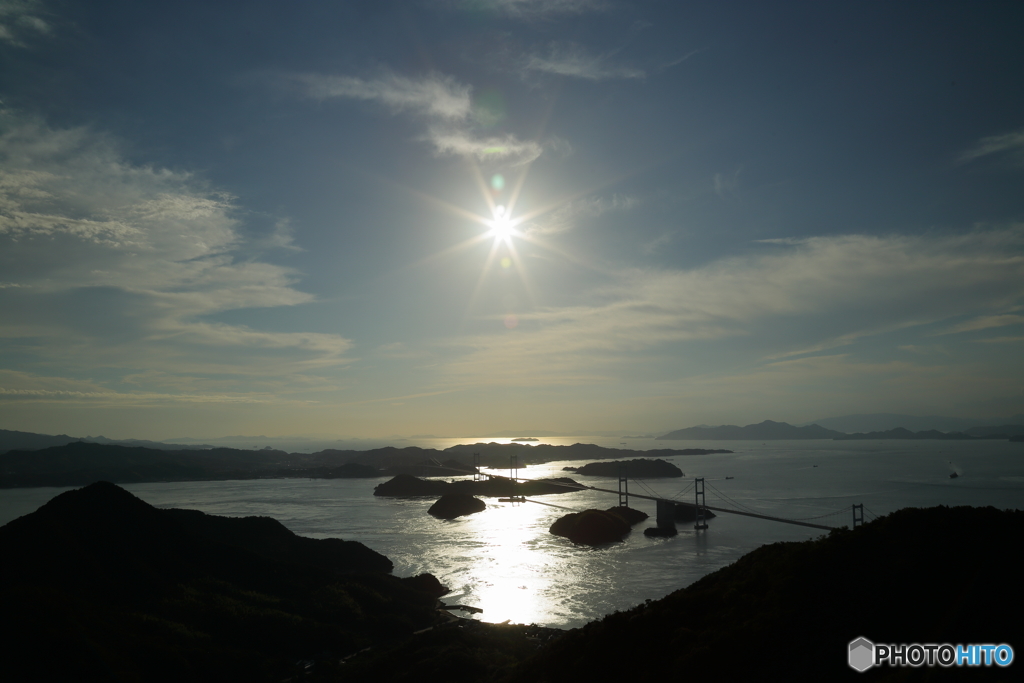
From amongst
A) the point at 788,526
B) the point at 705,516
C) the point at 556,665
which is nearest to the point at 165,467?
the point at 705,516

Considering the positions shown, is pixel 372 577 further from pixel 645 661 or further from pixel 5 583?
pixel 645 661

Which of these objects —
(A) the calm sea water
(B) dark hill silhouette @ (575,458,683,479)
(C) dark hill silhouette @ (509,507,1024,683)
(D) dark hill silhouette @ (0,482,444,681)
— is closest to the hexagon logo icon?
(C) dark hill silhouette @ (509,507,1024,683)

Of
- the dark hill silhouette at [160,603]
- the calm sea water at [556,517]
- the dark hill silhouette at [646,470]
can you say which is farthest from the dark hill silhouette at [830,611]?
the dark hill silhouette at [646,470]

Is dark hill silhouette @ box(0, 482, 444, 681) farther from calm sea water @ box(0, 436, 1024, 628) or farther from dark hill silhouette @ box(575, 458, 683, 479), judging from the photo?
dark hill silhouette @ box(575, 458, 683, 479)

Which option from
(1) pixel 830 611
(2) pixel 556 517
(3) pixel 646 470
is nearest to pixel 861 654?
(1) pixel 830 611

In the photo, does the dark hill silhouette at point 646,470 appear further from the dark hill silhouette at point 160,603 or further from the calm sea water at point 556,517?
the dark hill silhouette at point 160,603

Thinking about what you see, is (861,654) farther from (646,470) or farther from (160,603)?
(646,470)
